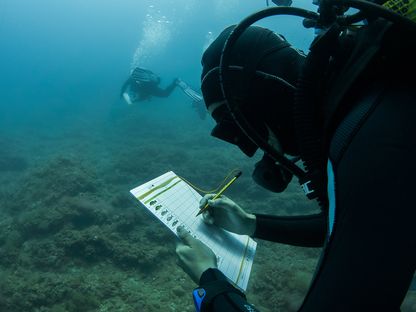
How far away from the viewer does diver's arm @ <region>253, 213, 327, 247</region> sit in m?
2.39

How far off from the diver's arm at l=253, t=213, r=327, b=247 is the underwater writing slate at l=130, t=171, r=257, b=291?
6.3 inches

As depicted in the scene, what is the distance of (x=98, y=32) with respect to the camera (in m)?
181

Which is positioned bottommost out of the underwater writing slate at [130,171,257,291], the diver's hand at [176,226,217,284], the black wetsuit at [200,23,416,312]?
the underwater writing slate at [130,171,257,291]

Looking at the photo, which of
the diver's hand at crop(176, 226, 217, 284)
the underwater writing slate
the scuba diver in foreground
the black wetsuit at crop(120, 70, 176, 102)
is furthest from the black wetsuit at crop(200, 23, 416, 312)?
the black wetsuit at crop(120, 70, 176, 102)

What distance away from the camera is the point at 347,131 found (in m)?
1.07

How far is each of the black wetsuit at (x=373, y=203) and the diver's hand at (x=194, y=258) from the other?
85 centimetres

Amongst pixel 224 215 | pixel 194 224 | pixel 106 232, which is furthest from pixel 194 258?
pixel 106 232

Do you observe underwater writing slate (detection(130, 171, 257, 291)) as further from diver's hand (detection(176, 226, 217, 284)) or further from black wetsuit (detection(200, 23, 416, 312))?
black wetsuit (detection(200, 23, 416, 312))

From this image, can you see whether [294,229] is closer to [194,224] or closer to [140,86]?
[194,224]

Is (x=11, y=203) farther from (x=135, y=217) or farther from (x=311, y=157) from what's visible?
(x=311, y=157)

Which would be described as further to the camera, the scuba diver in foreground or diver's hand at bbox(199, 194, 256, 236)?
diver's hand at bbox(199, 194, 256, 236)

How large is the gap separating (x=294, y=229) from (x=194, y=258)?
901 millimetres

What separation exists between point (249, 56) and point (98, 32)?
201349 millimetres

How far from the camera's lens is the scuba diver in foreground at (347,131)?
928 mm
